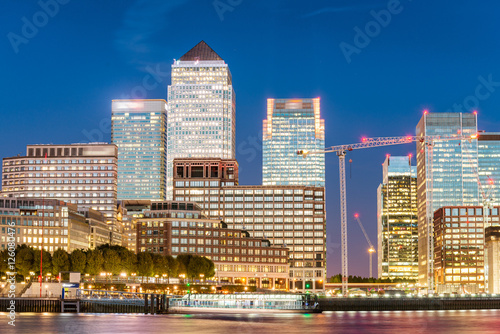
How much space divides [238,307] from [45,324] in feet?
204

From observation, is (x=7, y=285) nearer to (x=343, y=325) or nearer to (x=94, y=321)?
(x=94, y=321)

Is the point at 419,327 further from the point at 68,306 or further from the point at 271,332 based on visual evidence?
the point at 68,306

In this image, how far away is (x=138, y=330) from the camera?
106 meters

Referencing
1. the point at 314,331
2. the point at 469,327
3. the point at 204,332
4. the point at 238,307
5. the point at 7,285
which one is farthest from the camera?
the point at 7,285

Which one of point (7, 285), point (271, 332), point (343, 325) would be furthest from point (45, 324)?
point (7, 285)

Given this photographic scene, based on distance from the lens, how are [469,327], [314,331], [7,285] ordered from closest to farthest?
[314,331] → [469,327] → [7,285]

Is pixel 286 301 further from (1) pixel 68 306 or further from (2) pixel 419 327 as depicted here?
(2) pixel 419 327

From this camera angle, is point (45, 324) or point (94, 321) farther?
point (94, 321)

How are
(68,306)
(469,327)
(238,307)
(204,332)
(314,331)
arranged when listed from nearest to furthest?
(204,332) → (314,331) → (469,327) → (68,306) → (238,307)

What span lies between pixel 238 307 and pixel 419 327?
5716 centimetres

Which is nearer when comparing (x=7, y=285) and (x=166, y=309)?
(x=166, y=309)

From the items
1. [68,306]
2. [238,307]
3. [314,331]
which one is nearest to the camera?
[314,331]

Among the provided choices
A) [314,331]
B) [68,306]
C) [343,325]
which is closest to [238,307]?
[68,306]

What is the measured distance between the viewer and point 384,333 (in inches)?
4296
